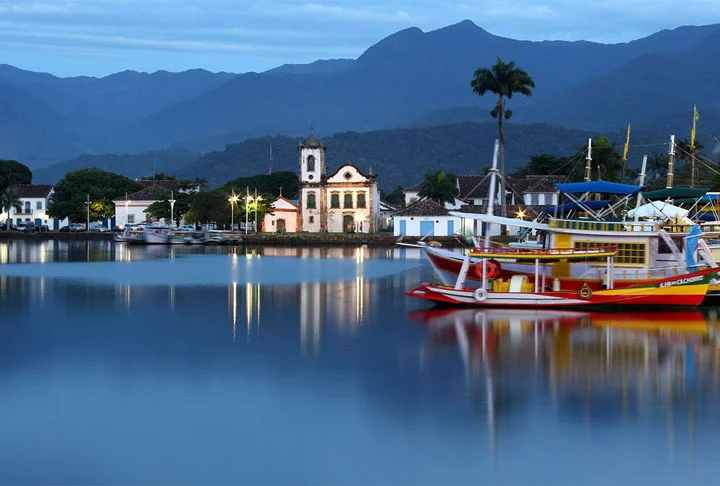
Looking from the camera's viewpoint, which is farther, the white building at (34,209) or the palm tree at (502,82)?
the white building at (34,209)

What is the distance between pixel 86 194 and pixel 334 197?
34.4 meters

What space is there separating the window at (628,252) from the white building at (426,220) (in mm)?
60251

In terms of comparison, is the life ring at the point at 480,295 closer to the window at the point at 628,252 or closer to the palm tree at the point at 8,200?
the window at the point at 628,252

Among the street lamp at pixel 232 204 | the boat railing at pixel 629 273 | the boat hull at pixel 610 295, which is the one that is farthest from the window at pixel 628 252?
the street lamp at pixel 232 204

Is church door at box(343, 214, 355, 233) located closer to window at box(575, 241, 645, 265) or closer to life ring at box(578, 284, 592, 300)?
window at box(575, 241, 645, 265)

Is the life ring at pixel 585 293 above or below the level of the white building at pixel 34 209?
below

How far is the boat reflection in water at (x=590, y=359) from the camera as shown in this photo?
67.5ft

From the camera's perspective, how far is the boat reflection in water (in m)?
20.6

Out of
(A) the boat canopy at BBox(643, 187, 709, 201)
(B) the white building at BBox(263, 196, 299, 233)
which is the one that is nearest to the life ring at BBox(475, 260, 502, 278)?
(A) the boat canopy at BBox(643, 187, 709, 201)

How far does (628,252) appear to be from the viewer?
117 feet

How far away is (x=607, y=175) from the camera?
86.2 m

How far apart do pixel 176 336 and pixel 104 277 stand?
80.2 feet

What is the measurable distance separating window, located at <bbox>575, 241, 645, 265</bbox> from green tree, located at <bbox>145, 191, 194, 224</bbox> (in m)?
82.1

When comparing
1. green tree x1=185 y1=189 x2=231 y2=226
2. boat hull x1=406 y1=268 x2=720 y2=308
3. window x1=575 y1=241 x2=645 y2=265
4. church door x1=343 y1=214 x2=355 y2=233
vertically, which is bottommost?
boat hull x1=406 y1=268 x2=720 y2=308
